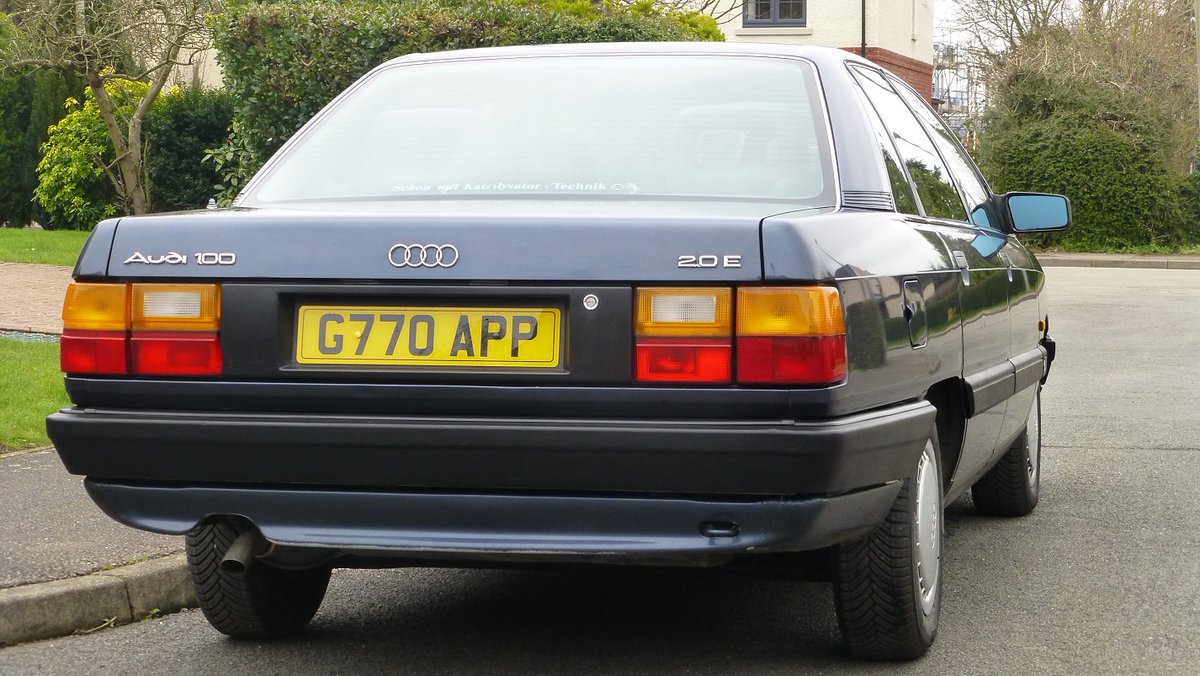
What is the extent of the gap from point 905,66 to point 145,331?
35.9m

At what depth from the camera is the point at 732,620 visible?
14.8 feet

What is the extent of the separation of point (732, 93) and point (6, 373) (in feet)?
19.1

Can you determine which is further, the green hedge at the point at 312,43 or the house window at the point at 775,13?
the house window at the point at 775,13

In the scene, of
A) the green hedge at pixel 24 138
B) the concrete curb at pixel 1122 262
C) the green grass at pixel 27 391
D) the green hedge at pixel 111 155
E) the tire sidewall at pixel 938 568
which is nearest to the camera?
the tire sidewall at pixel 938 568

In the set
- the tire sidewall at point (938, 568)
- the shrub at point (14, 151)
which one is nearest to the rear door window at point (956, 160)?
the tire sidewall at point (938, 568)

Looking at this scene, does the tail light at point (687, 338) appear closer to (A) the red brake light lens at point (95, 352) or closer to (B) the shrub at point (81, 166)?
(A) the red brake light lens at point (95, 352)

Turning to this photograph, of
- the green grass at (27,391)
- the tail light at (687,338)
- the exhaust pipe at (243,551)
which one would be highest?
the tail light at (687,338)

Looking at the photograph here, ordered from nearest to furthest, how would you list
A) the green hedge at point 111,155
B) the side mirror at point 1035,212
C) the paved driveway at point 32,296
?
the side mirror at point 1035,212, the paved driveway at point 32,296, the green hedge at point 111,155

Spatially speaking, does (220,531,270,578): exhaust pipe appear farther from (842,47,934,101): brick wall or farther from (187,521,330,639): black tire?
(842,47,934,101): brick wall

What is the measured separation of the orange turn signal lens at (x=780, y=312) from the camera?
3.30 metres

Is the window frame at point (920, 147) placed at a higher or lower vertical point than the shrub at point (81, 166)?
higher

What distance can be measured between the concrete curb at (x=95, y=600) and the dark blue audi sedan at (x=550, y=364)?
780 millimetres

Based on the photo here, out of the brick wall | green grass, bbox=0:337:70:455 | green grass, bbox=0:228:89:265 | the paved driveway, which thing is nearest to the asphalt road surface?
green grass, bbox=0:337:70:455

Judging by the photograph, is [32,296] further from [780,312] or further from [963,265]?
[780,312]
